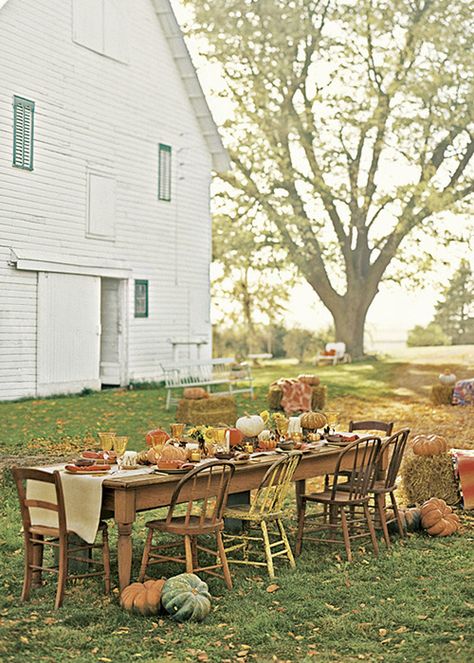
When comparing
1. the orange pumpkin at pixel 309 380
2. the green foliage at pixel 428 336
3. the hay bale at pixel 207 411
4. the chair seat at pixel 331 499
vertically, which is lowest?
the chair seat at pixel 331 499

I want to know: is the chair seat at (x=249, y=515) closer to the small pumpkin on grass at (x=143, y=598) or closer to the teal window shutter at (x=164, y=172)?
the small pumpkin on grass at (x=143, y=598)

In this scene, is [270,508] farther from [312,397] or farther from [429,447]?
[312,397]

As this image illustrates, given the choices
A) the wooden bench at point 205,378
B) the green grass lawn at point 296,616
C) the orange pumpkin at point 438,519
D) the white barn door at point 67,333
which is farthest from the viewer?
the white barn door at point 67,333

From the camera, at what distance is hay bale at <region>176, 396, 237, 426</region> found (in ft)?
52.4

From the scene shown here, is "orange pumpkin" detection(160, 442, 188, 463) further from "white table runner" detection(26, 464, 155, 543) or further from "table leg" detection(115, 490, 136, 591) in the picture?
"table leg" detection(115, 490, 136, 591)

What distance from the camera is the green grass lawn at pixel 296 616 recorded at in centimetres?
589

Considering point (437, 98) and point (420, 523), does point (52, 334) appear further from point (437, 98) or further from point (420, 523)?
point (437, 98)

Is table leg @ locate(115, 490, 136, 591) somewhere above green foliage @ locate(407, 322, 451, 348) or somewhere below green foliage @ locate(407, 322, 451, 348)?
below

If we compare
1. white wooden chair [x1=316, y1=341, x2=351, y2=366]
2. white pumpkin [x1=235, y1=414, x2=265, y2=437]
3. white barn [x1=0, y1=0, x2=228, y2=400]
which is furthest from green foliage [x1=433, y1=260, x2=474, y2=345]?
white pumpkin [x1=235, y1=414, x2=265, y2=437]

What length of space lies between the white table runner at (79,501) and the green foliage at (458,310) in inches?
1075

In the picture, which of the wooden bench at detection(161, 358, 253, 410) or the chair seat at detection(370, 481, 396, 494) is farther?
the wooden bench at detection(161, 358, 253, 410)

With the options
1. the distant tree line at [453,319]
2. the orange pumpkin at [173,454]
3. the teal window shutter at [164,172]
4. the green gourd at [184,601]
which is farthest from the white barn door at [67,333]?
the distant tree line at [453,319]

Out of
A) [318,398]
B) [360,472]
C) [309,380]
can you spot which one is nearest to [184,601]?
[360,472]

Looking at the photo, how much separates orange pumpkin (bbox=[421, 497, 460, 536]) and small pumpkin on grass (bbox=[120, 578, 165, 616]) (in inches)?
135
